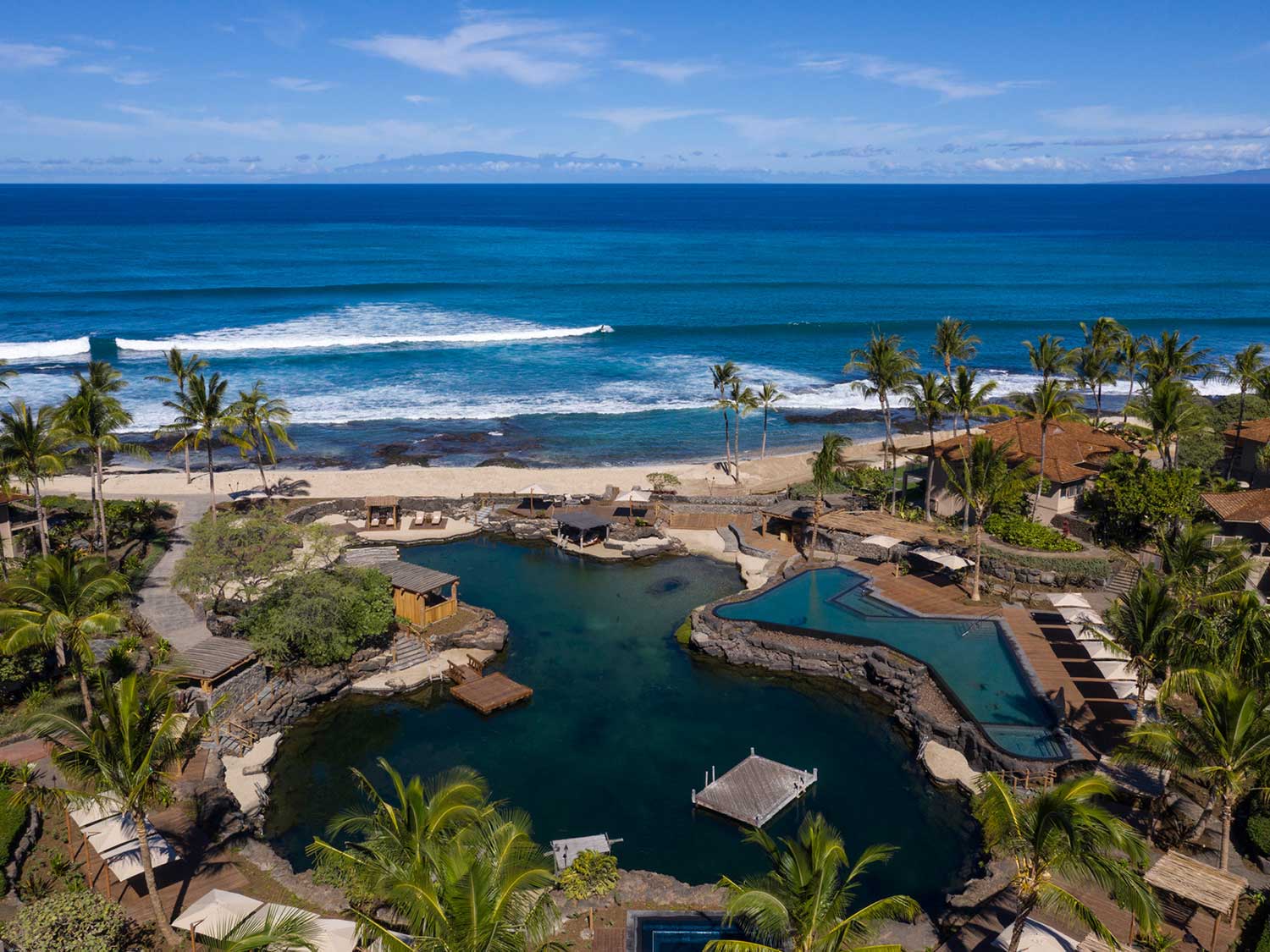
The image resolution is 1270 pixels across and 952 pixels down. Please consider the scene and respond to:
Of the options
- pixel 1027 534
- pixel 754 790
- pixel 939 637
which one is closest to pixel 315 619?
pixel 754 790

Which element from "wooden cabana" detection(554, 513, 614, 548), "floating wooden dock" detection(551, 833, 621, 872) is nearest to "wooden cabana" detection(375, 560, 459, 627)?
"wooden cabana" detection(554, 513, 614, 548)

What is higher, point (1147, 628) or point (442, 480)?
point (1147, 628)

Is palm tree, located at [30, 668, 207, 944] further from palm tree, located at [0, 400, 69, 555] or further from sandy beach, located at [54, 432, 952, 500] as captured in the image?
sandy beach, located at [54, 432, 952, 500]

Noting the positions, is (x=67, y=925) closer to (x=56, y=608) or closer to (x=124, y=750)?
(x=124, y=750)

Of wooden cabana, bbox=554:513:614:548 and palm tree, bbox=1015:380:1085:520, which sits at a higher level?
palm tree, bbox=1015:380:1085:520

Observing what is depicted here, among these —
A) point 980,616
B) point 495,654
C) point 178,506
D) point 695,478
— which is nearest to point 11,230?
point 178,506

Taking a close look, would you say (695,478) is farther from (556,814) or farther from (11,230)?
(11,230)
